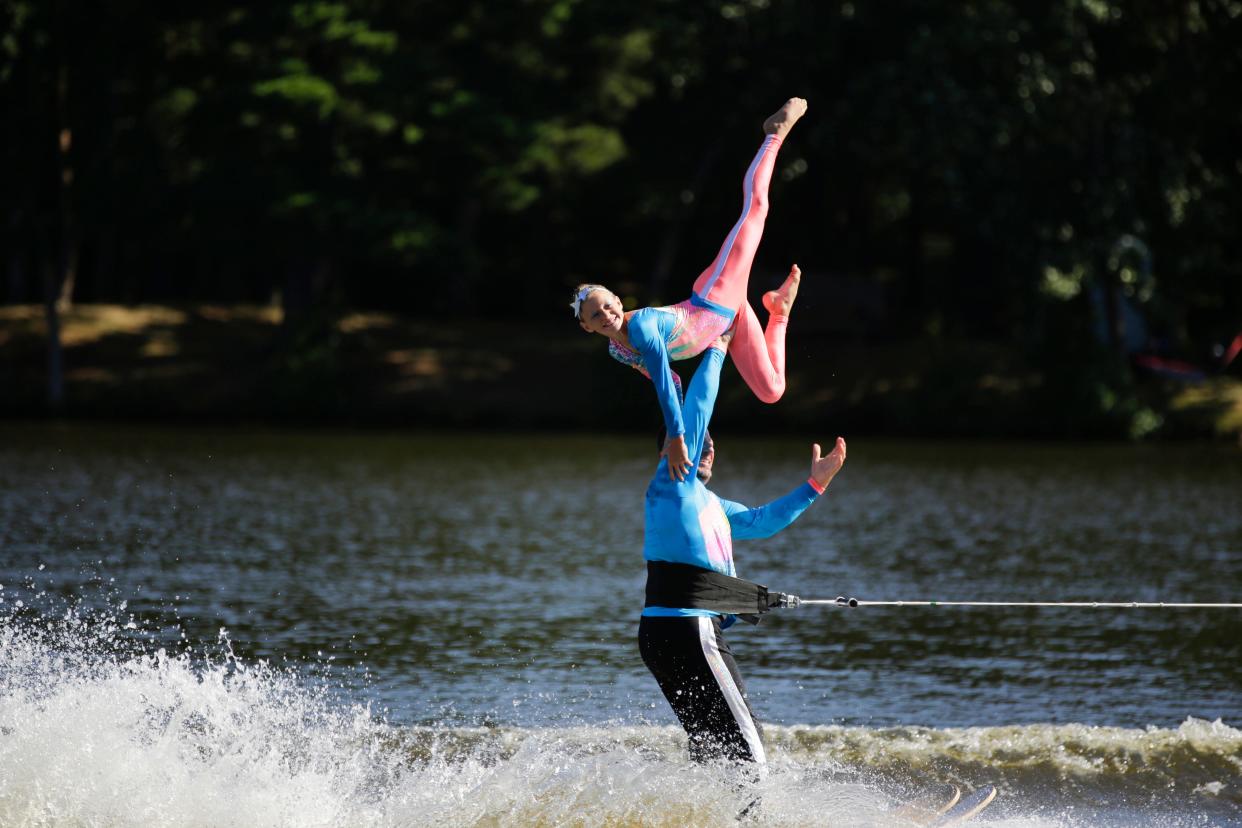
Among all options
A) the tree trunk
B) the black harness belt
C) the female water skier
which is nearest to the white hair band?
the female water skier

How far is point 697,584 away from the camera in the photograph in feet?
25.0

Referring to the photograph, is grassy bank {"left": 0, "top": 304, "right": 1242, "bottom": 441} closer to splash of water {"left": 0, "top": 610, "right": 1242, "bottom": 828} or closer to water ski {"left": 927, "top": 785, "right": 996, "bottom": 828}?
splash of water {"left": 0, "top": 610, "right": 1242, "bottom": 828}

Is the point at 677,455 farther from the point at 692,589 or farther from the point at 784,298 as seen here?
the point at 784,298

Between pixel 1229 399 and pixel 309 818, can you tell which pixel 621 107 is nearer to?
pixel 1229 399

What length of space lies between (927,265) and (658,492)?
4864cm

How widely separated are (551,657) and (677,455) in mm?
5690

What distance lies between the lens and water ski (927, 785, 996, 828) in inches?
326

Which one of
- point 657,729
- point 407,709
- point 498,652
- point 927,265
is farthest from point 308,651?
point 927,265

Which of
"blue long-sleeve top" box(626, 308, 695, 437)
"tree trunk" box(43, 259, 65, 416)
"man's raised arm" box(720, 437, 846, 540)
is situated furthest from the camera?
"tree trunk" box(43, 259, 65, 416)

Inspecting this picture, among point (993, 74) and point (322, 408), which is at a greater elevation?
point (993, 74)

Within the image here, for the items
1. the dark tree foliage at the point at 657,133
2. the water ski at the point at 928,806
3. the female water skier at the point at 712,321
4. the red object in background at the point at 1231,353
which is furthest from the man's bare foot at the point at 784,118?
the dark tree foliage at the point at 657,133

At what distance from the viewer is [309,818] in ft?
26.9

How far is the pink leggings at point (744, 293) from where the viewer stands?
25.8 feet

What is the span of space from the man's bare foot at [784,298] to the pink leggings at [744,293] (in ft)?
0.11
